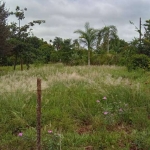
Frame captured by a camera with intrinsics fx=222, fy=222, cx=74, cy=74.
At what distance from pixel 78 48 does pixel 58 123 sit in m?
20.3

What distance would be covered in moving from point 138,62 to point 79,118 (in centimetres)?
915

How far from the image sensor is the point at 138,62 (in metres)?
12.4

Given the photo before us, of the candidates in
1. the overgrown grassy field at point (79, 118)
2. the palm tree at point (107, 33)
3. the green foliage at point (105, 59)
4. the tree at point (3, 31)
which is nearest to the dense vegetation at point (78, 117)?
the overgrown grassy field at point (79, 118)

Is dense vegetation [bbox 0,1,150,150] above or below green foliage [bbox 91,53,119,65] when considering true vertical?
below

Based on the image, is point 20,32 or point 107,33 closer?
point 20,32

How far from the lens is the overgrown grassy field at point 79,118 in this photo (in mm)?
3029

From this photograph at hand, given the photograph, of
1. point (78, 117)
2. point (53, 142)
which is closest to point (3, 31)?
point (78, 117)

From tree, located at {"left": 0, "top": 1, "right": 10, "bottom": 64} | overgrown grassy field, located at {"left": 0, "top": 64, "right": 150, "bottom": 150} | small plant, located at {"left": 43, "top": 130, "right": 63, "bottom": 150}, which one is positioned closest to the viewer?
small plant, located at {"left": 43, "top": 130, "right": 63, "bottom": 150}

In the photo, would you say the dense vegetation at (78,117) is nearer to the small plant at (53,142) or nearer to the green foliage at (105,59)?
the small plant at (53,142)

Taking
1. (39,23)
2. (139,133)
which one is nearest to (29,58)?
(39,23)

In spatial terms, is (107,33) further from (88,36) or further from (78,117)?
(78,117)

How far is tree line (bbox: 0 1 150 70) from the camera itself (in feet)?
40.7

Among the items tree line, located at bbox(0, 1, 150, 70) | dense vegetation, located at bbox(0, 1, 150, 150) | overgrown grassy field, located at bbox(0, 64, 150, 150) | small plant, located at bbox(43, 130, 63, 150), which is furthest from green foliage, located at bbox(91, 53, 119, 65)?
small plant, located at bbox(43, 130, 63, 150)

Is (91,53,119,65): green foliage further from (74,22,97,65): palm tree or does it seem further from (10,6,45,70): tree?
(10,6,45,70): tree
